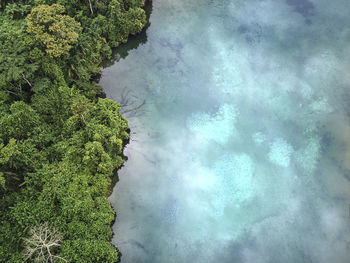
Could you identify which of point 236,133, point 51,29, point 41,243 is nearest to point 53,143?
point 41,243

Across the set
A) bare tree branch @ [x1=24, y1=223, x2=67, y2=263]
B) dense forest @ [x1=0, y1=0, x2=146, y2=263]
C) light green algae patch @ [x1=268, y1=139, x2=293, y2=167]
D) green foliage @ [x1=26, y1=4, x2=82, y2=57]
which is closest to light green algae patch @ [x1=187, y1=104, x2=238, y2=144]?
light green algae patch @ [x1=268, y1=139, x2=293, y2=167]

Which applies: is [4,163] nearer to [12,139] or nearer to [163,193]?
[12,139]

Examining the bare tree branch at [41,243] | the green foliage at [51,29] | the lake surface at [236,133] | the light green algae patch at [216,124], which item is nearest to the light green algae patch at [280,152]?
the lake surface at [236,133]

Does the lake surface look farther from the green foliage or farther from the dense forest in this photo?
the green foliage

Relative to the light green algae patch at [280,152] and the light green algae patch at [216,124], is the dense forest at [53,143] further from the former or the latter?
the light green algae patch at [280,152]

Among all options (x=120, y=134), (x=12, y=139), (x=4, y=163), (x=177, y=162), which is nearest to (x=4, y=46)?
(x=12, y=139)

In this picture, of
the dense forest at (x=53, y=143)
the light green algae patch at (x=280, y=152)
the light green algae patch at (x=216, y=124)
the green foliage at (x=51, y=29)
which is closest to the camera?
the dense forest at (x=53, y=143)
